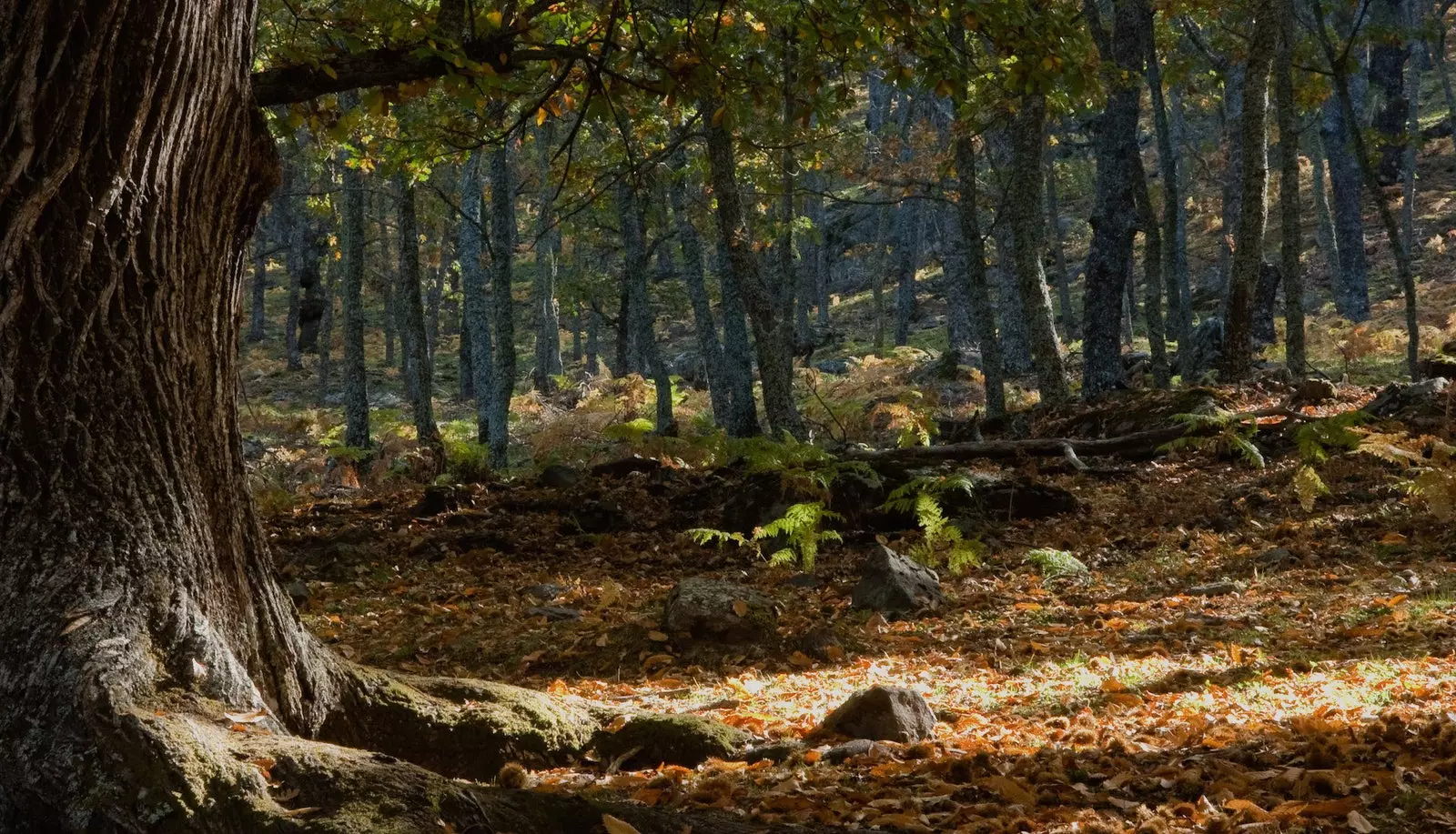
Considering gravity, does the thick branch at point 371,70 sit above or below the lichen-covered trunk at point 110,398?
above

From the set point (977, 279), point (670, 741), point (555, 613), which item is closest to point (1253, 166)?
point (977, 279)

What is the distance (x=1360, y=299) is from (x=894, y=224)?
23216 millimetres

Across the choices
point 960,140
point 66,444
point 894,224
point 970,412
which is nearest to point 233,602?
point 66,444

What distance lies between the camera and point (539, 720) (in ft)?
12.8

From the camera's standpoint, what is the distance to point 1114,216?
13.8 metres

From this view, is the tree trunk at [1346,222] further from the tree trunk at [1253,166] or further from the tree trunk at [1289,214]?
the tree trunk at [1253,166]

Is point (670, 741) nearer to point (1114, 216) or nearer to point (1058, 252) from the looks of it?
point (1114, 216)

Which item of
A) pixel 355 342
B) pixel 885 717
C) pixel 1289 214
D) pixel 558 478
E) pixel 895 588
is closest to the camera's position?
pixel 885 717

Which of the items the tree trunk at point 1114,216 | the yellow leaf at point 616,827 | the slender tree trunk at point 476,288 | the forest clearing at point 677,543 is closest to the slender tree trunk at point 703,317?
the forest clearing at point 677,543

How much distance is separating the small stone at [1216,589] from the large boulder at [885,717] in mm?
2864

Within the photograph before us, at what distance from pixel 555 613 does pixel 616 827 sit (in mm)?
3650

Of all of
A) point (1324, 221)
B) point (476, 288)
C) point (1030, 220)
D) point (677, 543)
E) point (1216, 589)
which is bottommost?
point (1216, 589)

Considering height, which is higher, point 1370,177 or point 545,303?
point 545,303

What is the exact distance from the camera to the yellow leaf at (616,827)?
2.64m
